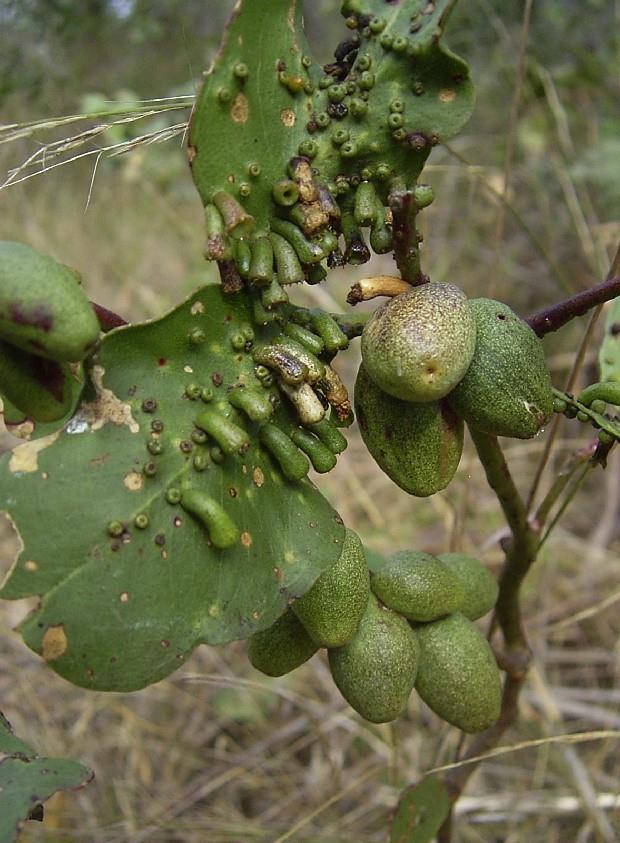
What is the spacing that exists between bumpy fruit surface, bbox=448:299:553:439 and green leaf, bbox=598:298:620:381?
12.3 inches

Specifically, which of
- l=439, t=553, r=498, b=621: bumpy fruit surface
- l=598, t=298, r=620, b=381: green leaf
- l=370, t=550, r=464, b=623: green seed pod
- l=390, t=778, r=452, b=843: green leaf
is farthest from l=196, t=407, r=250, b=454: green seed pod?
l=390, t=778, r=452, b=843: green leaf

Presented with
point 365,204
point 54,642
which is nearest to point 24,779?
point 54,642

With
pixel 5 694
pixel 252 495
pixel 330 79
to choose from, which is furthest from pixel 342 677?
pixel 5 694

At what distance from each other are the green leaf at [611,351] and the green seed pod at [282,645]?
0.54 m

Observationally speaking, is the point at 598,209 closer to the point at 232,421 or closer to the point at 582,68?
the point at 582,68

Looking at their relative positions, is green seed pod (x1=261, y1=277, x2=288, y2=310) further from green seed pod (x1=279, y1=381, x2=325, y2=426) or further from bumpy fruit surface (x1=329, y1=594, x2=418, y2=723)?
bumpy fruit surface (x1=329, y1=594, x2=418, y2=723)

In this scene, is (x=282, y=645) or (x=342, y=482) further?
(x=342, y=482)

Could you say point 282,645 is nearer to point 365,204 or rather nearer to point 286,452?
point 286,452

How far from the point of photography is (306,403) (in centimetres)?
88

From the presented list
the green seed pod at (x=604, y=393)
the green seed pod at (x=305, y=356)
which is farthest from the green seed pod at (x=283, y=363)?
the green seed pod at (x=604, y=393)

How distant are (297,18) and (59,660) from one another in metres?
0.69

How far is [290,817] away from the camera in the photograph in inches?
90.2

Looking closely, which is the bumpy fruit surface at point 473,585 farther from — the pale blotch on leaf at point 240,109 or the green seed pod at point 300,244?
the pale blotch on leaf at point 240,109

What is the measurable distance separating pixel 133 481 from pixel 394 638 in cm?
40
